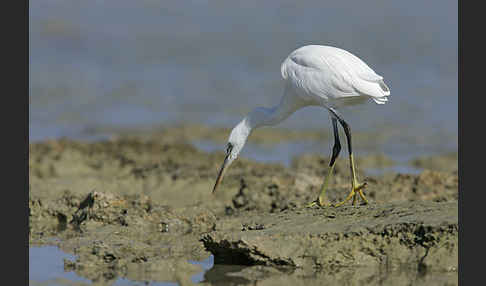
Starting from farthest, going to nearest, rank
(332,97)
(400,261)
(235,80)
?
(235,80) < (332,97) < (400,261)

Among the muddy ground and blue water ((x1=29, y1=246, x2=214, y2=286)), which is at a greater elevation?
the muddy ground

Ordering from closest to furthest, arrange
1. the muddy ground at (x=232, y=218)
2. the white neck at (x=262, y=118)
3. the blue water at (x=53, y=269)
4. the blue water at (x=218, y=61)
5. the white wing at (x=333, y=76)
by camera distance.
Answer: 1. the blue water at (x=53, y=269)
2. the muddy ground at (x=232, y=218)
3. the white wing at (x=333, y=76)
4. the white neck at (x=262, y=118)
5. the blue water at (x=218, y=61)

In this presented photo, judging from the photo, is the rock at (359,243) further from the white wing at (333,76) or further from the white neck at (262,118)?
the white neck at (262,118)

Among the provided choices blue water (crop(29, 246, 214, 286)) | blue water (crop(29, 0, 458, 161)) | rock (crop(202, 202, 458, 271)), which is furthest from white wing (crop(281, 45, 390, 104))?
blue water (crop(29, 0, 458, 161))

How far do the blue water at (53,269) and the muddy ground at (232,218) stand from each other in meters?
0.08

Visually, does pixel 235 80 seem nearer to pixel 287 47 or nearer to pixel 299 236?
pixel 287 47

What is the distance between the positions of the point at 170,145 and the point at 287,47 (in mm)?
6423

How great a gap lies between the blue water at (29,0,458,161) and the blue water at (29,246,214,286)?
7007mm

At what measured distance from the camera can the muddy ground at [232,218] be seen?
6.55 m

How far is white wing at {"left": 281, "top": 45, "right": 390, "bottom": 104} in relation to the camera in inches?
307

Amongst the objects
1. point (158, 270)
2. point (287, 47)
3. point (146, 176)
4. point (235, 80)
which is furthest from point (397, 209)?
point (287, 47)

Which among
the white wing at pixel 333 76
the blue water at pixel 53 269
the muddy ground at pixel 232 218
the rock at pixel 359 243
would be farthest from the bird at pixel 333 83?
the blue water at pixel 53 269

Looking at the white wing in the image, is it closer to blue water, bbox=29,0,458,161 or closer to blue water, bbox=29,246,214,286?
blue water, bbox=29,246,214,286

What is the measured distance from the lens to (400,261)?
21.6ft
